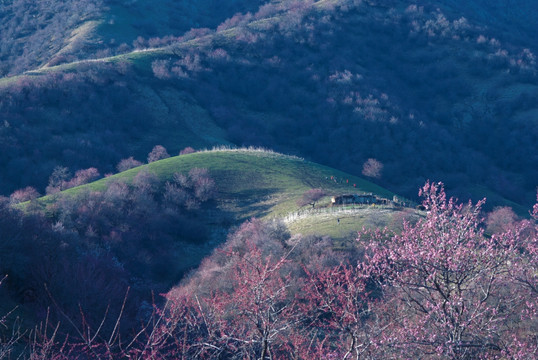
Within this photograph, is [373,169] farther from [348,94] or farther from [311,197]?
[311,197]

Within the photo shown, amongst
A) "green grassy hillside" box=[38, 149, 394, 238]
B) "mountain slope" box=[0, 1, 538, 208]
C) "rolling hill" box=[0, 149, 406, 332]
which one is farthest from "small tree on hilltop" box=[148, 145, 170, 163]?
"rolling hill" box=[0, 149, 406, 332]

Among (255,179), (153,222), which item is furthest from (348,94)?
(153,222)

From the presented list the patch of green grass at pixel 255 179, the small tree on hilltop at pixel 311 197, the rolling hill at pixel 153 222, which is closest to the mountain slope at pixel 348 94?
the patch of green grass at pixel 255 179

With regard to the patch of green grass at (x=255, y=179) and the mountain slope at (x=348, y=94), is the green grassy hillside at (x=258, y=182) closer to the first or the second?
the patch of green grass at (x=255, y=179)

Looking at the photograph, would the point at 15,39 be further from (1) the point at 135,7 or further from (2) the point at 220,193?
(2) the point at 220,193

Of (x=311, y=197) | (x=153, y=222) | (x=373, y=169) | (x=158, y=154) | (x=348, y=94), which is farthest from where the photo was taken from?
(x=348, y=94)

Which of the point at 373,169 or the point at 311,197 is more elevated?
the point at 311,197

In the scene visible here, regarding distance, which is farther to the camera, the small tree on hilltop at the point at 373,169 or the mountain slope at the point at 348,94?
the small tree on hilltop at the point at 373,169

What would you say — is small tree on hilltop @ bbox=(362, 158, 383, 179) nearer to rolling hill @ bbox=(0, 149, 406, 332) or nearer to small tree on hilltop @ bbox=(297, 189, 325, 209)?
rolling hill @ bbox=(0, 149, 406, 332)
